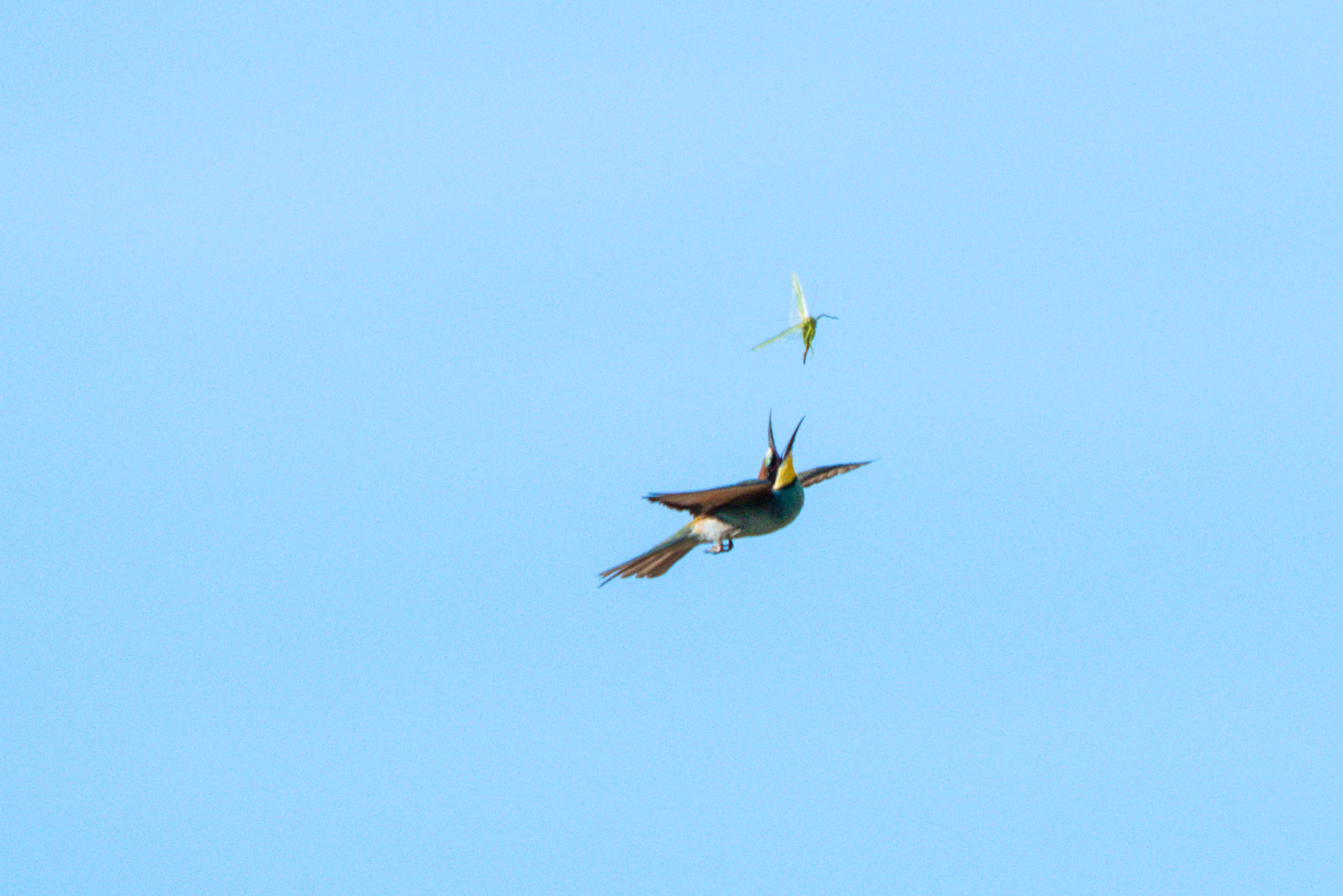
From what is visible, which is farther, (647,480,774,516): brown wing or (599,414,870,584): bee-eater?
(599,414,870,584): bee-eater

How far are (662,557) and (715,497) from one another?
142 inches

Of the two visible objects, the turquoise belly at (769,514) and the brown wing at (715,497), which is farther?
the turquoise belly at (769,514)

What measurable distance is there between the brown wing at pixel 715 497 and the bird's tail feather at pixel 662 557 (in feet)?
4.99

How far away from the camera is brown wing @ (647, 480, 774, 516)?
1648cm

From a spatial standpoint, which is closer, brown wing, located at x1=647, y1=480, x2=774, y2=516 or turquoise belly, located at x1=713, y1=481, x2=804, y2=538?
brown wing, located at x1=647, y1=480, x2=774, y2=516

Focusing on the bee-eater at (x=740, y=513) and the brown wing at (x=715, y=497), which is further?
the bee-eater at (x=740, y=513)

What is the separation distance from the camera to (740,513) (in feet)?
62.4

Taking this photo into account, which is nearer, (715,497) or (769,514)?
(715,497)

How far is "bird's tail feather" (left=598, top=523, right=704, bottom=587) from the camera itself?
20.4 meters

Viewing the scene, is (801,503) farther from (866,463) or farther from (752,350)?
(752,350)

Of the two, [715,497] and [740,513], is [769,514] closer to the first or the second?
[740,513]

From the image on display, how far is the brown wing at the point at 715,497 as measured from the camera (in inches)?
649

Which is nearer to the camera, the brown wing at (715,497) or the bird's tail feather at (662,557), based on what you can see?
the brown wing at (715,497)

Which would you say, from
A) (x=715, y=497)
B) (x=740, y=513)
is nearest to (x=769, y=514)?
(x=740, y=513)
